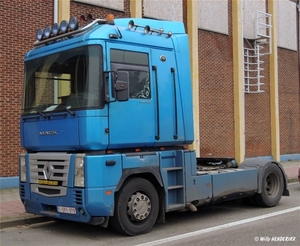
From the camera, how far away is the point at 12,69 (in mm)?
11367

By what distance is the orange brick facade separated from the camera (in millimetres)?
11266

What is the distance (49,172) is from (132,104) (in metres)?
1.75

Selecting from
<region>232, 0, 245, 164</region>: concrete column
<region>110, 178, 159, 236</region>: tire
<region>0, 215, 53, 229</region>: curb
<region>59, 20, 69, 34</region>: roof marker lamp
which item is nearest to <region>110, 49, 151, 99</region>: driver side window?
<region>59, 20, 69, 34</region>: roof marker lamp

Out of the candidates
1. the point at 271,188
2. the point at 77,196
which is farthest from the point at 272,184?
the point at 77,196

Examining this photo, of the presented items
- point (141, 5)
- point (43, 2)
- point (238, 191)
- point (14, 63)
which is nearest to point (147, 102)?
point (238, 191)

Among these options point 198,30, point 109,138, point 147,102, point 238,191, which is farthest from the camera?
point 198,30

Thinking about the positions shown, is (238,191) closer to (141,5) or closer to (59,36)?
(59,36)

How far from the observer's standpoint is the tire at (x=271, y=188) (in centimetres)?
901

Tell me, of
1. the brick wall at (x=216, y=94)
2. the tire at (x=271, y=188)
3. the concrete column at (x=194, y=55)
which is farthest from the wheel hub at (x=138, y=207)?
the brick wall at (x=216, y=94)

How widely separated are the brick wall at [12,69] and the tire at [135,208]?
5661 mm

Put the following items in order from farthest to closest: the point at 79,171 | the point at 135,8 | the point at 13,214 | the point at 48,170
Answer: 1. the point at 135,8
2. the point at 13,214
3. the point at 48,170
4. the point at 79,171

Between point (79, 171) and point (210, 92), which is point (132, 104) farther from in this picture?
point (210, 92)

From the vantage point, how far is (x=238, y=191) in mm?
8375

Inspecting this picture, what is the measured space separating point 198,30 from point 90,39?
35.5 feet
